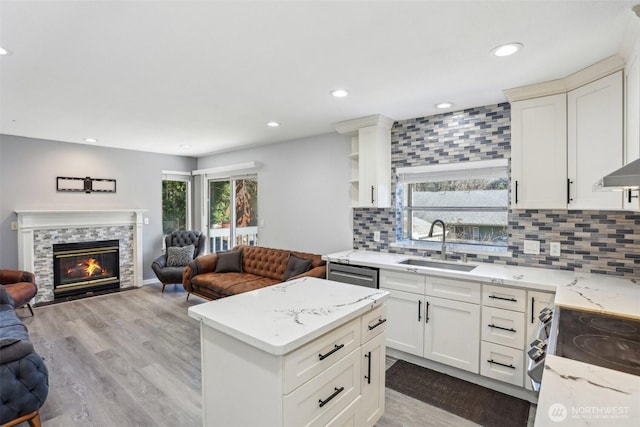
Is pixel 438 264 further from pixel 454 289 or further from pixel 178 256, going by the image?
pixel 178 256

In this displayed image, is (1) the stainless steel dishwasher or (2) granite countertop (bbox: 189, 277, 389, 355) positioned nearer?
(2) granite countertop (bbox: 189, 277, 389, 355)

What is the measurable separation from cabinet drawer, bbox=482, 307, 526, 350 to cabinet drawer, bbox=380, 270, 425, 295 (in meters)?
0.54

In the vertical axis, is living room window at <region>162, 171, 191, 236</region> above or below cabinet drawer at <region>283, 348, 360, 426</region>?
above

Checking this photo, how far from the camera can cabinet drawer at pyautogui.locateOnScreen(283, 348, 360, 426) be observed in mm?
1372

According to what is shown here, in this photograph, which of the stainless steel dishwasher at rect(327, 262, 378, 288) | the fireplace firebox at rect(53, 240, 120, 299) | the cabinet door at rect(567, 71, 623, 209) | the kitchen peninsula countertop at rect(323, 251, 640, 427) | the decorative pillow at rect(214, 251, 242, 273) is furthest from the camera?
the fireplace firebox at rect(53, 240, 120, 299)

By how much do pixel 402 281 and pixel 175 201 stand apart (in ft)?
17.0

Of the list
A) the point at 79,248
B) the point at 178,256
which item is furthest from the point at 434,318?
the point at 79,248

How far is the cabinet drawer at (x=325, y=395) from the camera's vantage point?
4.50ft

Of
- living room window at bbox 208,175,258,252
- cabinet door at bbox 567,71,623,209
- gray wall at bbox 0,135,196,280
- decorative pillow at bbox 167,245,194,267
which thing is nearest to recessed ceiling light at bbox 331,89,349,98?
cabinet door at bbox 567,71,623,209

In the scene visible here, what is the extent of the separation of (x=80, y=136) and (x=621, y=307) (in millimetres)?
6003

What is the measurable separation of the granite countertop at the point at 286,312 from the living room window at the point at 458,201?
5.91 ft

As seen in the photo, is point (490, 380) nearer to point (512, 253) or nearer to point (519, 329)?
point (519, 329)

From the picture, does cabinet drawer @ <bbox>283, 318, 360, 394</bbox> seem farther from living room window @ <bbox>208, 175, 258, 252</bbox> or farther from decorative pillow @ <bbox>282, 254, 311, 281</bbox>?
living room window @ <bbox>208, 175, 258, 252</bbox>

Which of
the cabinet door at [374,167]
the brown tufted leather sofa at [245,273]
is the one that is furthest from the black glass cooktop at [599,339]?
the brown tufted leather sofa at [245,273]
